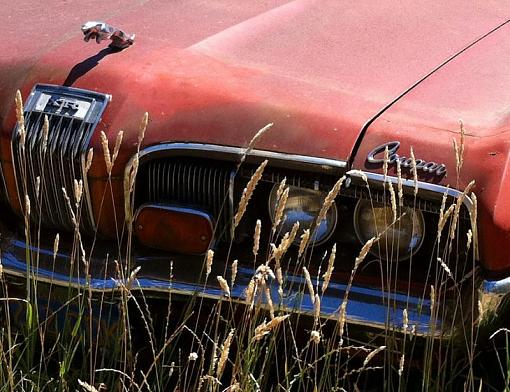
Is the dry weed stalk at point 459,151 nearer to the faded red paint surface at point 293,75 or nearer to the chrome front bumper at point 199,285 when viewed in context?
the faded red paint surface at point 293,75

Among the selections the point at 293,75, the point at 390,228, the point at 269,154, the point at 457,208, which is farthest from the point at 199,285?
the point at 457,208

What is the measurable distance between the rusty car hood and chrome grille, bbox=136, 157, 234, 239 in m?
0.08

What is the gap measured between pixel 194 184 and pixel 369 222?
0.43m

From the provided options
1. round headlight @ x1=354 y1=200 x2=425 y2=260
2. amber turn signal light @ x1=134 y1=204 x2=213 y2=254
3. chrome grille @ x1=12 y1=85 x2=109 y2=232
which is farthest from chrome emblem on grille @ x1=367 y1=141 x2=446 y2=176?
chrome grille @ x1=12 y1=85 x2=109 y2=232

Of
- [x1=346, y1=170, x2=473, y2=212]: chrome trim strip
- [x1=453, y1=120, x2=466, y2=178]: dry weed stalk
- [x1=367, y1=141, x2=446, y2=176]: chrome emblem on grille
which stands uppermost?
[x1=453, y1=120, x2=466, y2=178]: dry weed stalk

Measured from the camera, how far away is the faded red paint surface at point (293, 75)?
2.39m

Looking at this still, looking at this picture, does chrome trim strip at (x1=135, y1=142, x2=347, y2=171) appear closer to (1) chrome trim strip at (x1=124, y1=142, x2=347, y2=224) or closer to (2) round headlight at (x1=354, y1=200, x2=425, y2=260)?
(1) chrome trim strip at (x1=124, y1=142, x2=347, y2=224)

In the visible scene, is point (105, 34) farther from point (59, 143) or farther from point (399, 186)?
point (399, 186)

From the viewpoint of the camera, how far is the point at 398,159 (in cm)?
232

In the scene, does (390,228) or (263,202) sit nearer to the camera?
(390,228)

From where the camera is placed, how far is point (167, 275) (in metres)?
2.57

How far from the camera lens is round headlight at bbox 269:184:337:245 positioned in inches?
97.3

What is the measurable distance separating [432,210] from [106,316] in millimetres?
892

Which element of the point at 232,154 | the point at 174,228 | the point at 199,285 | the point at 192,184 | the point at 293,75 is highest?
the point at 293,75
